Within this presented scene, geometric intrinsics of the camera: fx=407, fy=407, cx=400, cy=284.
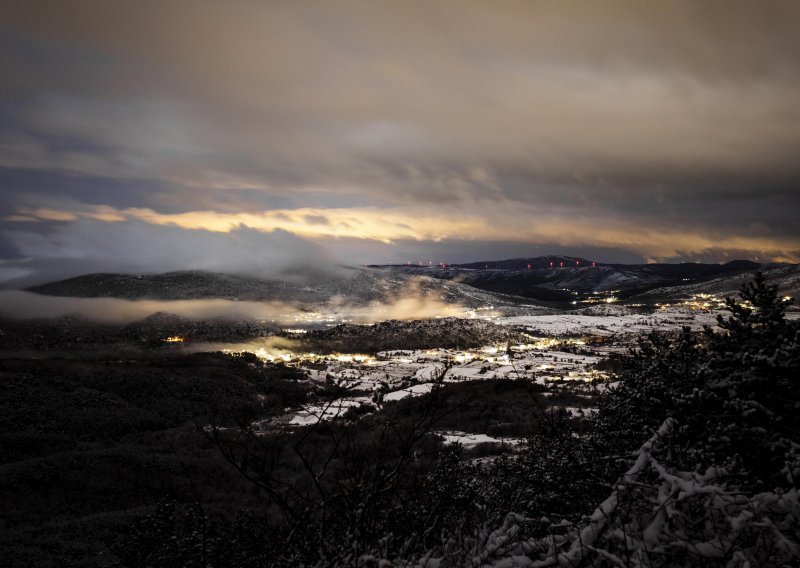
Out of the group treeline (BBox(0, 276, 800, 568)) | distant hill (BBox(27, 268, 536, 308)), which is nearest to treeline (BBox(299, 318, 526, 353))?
distant hill (BBox(27, 268, 536, 308))

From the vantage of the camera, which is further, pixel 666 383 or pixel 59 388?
pixel 59 388

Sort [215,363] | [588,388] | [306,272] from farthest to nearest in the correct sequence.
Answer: [306,272] → [215,363] → [588,388]

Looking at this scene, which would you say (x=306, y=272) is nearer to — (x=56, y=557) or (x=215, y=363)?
(x=215, y=363)

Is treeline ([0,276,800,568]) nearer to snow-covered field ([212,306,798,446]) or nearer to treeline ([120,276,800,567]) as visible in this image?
treeline ([120,276,800,567])

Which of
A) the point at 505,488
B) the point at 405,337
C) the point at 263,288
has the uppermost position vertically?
the point at 263,288

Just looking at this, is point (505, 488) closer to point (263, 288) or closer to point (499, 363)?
point (499, 363)

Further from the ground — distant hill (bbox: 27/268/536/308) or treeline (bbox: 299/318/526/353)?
distant hill (bbox: 27/268/536/308)

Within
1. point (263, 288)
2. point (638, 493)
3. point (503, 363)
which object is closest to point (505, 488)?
point (638, 493)

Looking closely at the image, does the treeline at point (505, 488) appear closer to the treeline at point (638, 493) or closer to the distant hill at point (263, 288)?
the treeline at point (638, 493)

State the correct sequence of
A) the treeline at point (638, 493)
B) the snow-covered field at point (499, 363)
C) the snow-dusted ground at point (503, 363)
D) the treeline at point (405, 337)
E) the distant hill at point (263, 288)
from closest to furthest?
1. the treeline at point (638, 493)
2. the snow-covered field at point (499, 363)
3. the snow-dusted ground at point (503, 363)
4. the treeline at point (405, 337)
5. the distant hill at point (263, 288)

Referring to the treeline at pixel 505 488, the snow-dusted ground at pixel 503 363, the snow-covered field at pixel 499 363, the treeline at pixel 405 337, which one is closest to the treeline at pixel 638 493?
the treeline at pixel 505 488

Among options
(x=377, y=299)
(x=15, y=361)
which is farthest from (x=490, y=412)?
(x=377, y=299)
